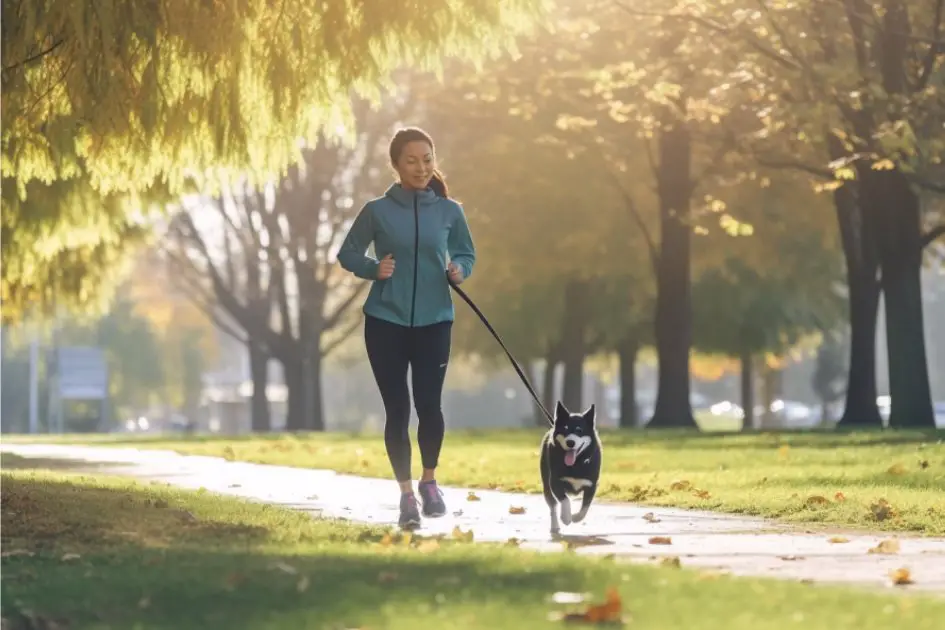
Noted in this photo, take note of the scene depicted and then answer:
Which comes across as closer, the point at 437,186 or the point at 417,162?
the point at 417,162

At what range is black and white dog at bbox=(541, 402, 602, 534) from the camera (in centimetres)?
950

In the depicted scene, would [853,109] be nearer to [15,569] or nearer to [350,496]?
[350,496]

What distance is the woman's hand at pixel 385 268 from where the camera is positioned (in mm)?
9766

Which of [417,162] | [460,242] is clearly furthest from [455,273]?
[417,162]

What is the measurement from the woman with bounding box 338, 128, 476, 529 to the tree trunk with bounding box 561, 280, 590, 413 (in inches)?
1133

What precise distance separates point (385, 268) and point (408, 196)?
537mm

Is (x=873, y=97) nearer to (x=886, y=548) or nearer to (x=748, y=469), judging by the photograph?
(x=748, y=469)

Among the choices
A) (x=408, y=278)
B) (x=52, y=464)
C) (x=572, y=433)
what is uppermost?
(x=408, y=278)

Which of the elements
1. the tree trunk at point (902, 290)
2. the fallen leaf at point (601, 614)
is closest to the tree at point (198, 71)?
the fallen leaf at point (601, 614)

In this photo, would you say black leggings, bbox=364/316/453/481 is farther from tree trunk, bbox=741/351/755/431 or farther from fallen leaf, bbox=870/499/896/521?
tree trunk, bbox=741/351/755/431

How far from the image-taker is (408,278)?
9.94m

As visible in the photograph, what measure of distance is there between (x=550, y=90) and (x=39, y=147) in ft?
64.1

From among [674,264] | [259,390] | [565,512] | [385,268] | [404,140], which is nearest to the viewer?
[385,268]

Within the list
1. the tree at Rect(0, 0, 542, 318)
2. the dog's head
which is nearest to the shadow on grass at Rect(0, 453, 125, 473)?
the tree at Rect(0, 0, 542, 318)
